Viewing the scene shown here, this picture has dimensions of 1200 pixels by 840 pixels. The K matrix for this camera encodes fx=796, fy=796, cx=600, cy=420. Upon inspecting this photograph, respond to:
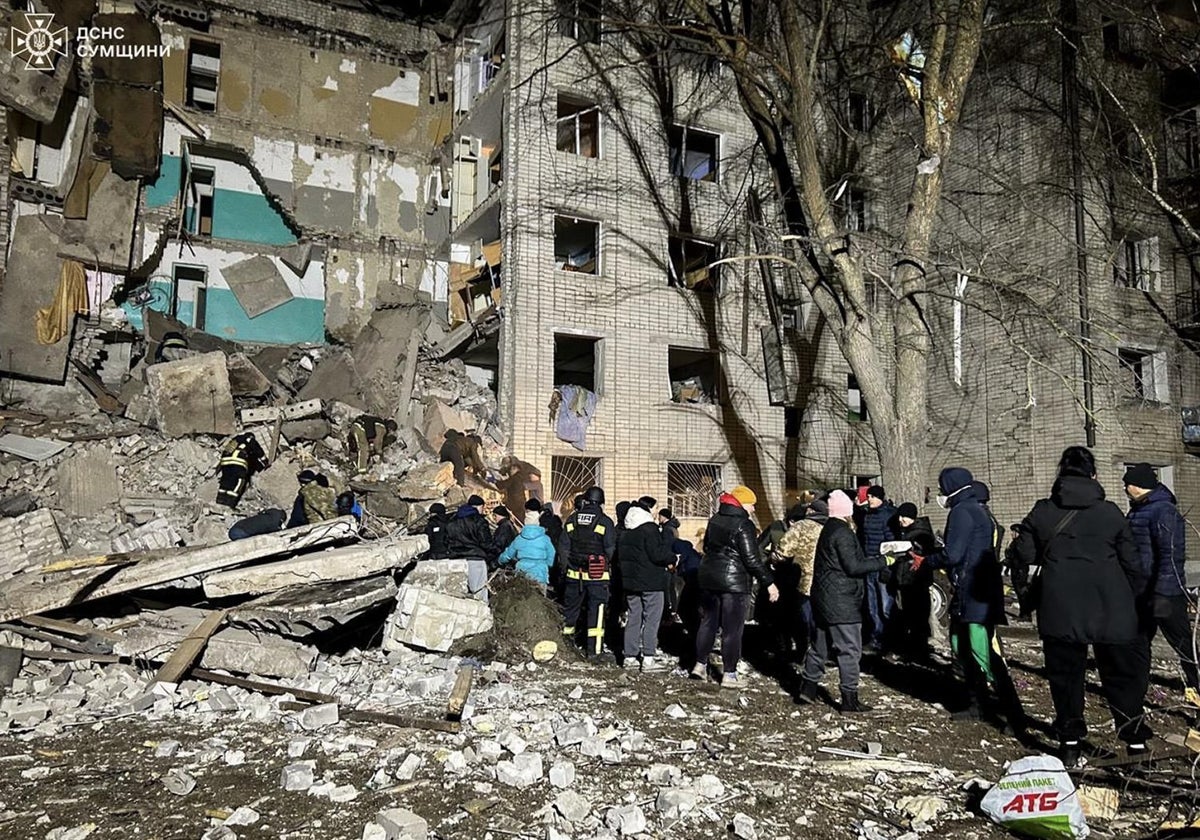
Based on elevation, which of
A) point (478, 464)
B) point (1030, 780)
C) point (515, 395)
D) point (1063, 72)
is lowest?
point (1030, 780)

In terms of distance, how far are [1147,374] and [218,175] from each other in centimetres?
2110

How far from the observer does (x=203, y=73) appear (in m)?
19.3

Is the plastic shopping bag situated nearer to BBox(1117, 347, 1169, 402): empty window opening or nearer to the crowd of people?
the crowd of people

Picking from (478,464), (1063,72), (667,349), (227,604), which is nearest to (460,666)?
(227,604)

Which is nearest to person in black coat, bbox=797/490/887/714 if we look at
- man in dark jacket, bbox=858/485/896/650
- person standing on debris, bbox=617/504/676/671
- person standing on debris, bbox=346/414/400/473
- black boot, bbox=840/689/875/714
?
black boot, bbox=840/689/875/714

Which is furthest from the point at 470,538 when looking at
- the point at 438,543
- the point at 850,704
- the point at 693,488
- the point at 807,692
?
the point at 693,488

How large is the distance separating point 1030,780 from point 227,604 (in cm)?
667

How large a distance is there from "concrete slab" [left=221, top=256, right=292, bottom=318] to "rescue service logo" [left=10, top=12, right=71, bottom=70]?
17.1ft

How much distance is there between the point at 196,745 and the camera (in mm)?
5262

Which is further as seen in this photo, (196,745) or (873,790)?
(196,745)

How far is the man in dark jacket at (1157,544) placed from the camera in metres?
5.38

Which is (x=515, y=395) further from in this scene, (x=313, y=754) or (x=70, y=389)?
(x=313, y=754)

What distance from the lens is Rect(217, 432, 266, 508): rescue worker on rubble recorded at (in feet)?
42.5

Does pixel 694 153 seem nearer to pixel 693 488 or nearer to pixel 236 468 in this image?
pixel 693 488
